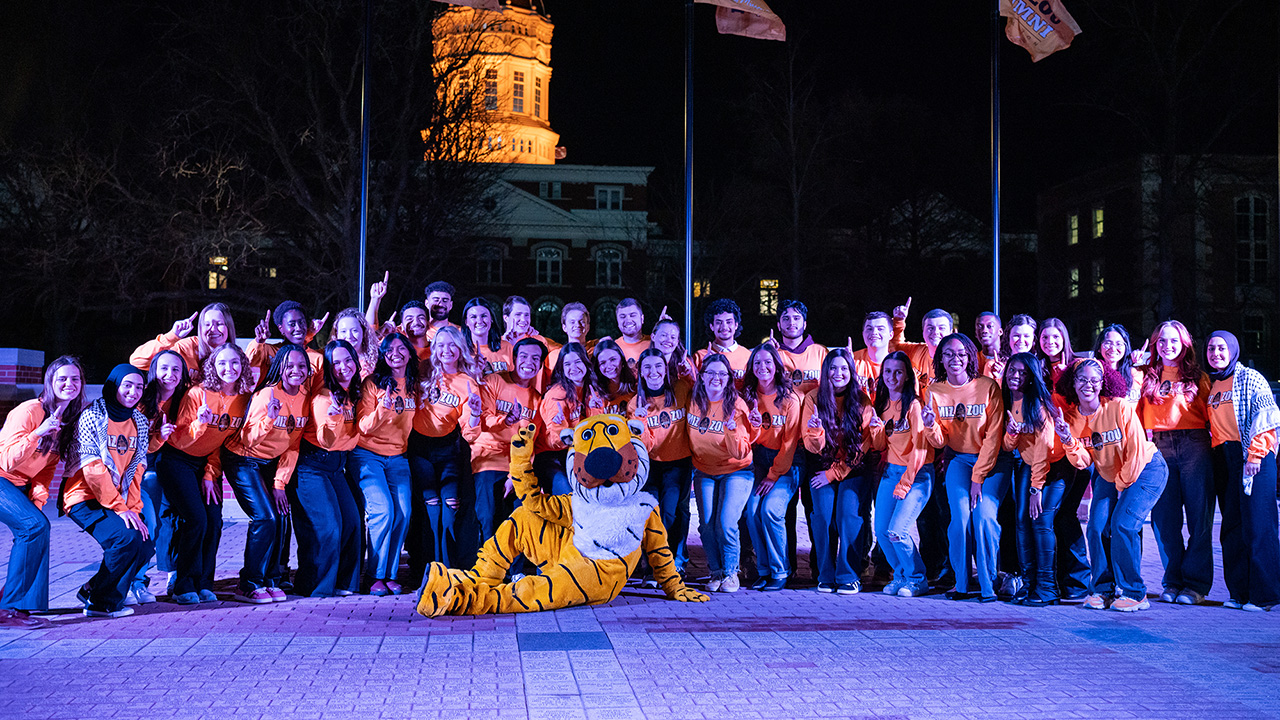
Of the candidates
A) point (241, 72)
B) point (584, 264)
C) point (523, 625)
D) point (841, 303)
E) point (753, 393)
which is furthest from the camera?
point (584, 264)

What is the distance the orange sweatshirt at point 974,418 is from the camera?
7.71m

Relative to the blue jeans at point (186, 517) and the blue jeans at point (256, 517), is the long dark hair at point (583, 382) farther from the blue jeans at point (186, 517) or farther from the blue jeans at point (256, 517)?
the blue jeans at point (186, 517)

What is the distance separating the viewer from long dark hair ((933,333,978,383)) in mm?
7914

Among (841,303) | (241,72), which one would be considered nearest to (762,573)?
(241,72)

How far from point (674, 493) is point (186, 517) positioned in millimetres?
3332

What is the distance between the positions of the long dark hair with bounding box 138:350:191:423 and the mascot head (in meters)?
2.60

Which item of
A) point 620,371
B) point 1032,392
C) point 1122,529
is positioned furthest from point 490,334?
point 1122,529

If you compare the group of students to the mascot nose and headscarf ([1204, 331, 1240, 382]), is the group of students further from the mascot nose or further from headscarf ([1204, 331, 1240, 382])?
the mascot nose

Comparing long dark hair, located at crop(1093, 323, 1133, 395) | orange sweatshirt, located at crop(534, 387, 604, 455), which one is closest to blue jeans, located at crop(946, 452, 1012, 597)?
long dark hair, located at crop(1093, 323, 1133, 395)

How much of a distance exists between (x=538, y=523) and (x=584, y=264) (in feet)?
148

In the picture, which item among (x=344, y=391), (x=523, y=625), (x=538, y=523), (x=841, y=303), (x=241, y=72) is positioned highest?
(x=241, y=72)

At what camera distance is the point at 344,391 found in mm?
7883

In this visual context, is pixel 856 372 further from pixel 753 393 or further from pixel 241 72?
pixel 241 72

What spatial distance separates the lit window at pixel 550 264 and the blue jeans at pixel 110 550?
45367mm
